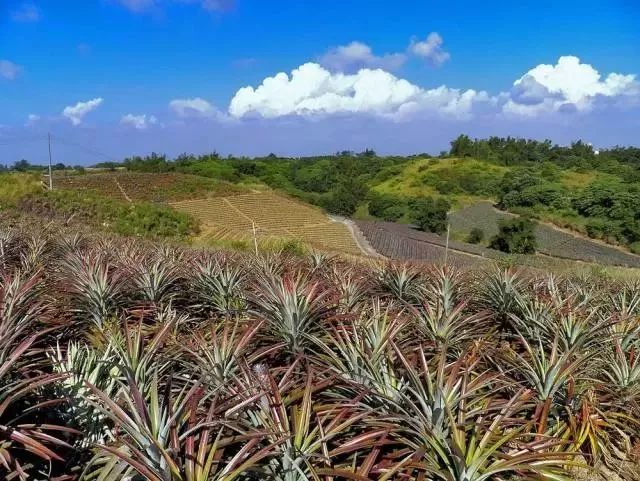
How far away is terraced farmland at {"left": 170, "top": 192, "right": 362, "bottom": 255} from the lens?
3516cm

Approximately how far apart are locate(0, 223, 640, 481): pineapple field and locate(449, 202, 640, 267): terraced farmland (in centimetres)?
3111

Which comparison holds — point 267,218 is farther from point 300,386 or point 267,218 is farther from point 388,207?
point 300,386

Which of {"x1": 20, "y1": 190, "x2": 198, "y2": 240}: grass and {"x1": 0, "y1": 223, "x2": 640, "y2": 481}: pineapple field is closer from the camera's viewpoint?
{"x1": 0, "y1": 223, "x2": 640, "y2": 481}: pineapple field

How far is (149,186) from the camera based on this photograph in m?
42.8

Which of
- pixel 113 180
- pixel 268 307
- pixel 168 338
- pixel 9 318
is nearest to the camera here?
pixel 9 318

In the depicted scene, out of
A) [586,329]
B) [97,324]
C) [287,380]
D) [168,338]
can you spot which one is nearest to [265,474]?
[287,380]

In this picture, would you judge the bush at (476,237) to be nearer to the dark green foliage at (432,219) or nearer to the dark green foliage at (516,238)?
the dark green foliage at (516,238)

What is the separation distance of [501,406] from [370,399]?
69 cm

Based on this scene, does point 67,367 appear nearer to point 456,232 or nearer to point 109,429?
point 109,429

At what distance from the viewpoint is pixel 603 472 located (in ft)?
10.6

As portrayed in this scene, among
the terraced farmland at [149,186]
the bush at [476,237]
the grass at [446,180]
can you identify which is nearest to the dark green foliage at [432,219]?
the bush at [476,237]

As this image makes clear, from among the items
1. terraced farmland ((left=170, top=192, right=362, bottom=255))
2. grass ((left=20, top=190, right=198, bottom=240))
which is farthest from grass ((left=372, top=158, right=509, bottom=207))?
grass ((left=20, top=190, right=198, bottom=240))

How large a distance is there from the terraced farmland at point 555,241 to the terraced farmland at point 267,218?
37.9 feet

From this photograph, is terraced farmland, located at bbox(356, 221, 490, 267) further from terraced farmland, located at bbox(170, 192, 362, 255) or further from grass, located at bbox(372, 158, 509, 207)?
grass, located at bbox(372, 158, 509, 207)
